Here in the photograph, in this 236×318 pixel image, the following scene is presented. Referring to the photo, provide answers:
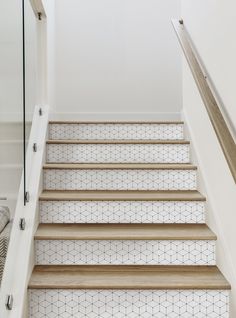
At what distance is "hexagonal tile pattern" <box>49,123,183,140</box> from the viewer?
11.2 ft

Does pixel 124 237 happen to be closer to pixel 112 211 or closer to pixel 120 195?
pixel 112 211

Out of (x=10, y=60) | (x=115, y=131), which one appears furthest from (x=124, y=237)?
(x=115, y=131)

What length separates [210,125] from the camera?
2.45m

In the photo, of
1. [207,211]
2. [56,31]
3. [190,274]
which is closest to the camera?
[190,274]

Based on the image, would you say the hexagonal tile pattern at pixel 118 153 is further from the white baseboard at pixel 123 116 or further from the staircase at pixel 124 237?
the white baseboard at pixel 123 116

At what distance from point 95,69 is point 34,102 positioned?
179cm

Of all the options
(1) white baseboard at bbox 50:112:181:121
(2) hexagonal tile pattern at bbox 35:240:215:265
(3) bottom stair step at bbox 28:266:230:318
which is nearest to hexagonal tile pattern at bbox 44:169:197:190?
(2) hexagonal tile pattern at bbox 35:240:215:265

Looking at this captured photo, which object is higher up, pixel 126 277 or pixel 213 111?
pixel 213 111

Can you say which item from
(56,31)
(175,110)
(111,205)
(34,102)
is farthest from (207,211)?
(56,31)

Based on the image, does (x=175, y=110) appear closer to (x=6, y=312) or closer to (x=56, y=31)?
(x=56, y=31)

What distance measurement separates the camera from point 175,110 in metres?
4.61

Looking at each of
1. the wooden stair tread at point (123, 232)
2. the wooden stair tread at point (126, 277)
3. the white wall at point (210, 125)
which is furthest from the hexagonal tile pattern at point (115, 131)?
the wooden stair tread at point (126, 277)

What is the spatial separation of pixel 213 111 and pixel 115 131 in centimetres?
153

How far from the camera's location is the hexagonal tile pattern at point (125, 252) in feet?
7.25
